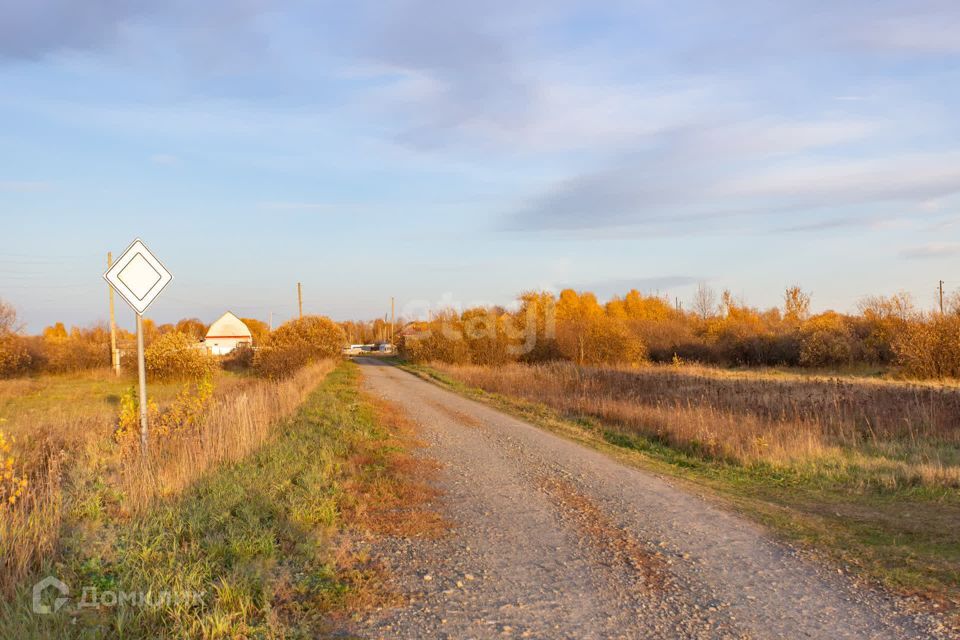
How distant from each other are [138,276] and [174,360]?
30.1 m

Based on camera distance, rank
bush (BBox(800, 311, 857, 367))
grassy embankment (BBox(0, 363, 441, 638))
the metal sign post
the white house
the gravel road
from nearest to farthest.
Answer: grassy embankment (BBox(0, 363, 441, 638))
the gravel road
the metal sign post
bush (BBox(800, 311, 857, 367))
the white house

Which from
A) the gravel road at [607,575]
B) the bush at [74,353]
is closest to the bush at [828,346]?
the gravel road at [607,575]

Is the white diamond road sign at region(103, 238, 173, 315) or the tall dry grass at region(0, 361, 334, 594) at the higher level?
the white diamond road sign at region(103, 238, 173, 315)

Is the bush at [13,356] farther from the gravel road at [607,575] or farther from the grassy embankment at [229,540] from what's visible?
the gravel road at [607,575]

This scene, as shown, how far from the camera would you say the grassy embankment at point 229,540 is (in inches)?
173

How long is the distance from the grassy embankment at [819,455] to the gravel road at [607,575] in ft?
2.22

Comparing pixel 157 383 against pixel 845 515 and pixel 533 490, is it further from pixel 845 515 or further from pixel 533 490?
pixel 845 515

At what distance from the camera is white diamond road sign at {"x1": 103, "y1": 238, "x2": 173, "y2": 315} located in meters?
9.31

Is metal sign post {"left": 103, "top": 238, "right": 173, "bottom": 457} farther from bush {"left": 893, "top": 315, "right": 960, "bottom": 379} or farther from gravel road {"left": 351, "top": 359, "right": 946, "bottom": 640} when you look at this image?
bush {"left": 893, "top": 315, "right": 960, "bottom": 379}

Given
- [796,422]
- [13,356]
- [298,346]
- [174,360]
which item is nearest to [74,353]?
[13,356]

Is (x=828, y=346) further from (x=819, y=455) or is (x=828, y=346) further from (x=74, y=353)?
(x=74, y=353)

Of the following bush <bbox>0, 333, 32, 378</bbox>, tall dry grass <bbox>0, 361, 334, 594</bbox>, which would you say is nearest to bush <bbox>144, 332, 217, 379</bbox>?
bush <bbox>0, 333, 32, 378</bbox>

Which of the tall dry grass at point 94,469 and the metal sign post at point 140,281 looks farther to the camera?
the metal sign post at point 140,281

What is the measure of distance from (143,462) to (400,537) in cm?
392
